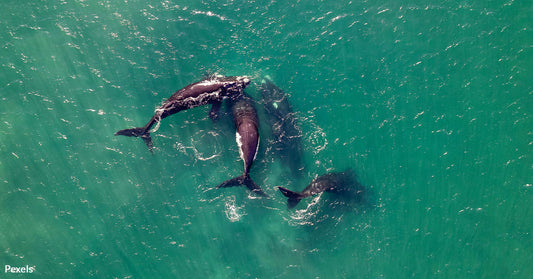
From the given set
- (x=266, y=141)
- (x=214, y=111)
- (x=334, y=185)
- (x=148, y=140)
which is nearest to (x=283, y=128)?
(x=266, y=141)

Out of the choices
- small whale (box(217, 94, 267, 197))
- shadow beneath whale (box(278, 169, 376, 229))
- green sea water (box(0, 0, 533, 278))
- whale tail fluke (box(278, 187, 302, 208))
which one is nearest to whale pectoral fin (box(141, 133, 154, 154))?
green sea water (box(0, 0, 533, 278))

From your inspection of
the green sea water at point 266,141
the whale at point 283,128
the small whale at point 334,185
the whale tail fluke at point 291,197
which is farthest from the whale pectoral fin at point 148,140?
the small whale at point 334,185

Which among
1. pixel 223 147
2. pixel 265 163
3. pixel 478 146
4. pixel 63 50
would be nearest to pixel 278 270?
pixel 265 163

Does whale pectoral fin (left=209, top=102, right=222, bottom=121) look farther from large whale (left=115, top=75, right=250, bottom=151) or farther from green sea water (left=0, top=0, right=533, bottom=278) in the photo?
green sea water (left=0, top=0, right=533, bottom=278)

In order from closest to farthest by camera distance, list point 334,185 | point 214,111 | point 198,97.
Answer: point 198,97 < point 334,185 < point 214,111

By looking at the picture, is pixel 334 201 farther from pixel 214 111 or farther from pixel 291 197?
pixel 214 111

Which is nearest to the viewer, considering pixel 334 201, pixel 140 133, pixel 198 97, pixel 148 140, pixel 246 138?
pixel 246 138

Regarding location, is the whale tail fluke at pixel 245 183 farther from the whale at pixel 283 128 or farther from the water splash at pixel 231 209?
the whale at pixel 283 128
